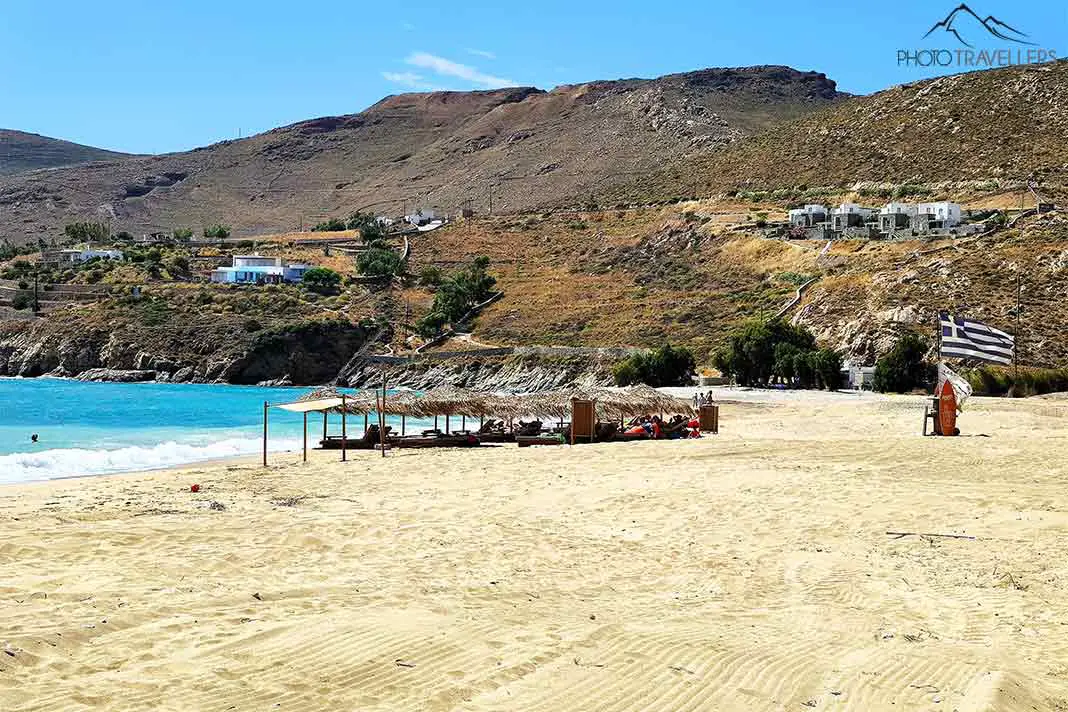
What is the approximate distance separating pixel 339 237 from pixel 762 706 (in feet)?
303

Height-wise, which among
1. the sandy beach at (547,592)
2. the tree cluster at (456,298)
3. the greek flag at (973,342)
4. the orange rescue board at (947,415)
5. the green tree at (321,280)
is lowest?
the sandy beach at (547,592)

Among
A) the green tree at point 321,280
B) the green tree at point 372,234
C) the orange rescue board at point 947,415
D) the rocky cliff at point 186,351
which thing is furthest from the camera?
the green tree at point 372,234

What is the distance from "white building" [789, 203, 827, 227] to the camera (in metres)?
66.4

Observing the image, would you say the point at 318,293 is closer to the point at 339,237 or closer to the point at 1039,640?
the point at 339,237

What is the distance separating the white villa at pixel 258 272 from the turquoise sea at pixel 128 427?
1745cm

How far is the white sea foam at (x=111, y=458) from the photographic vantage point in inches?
831

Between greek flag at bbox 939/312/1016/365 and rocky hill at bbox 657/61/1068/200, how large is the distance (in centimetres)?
4381

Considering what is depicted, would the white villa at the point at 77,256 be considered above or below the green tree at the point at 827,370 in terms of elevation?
above

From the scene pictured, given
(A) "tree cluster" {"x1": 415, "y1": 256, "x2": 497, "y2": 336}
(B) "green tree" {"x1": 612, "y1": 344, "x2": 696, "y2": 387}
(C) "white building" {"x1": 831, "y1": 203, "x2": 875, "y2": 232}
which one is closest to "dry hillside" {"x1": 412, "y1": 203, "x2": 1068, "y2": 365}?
(A) "tree cluster" {"x1": 415, "y1": 256, "x2": 497, "y2": 336}

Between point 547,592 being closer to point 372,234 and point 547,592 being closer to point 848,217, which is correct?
point 848,217

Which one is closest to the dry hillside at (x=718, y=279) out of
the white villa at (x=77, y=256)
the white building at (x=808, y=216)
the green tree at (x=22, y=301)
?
the white building at (x=808, y=216)

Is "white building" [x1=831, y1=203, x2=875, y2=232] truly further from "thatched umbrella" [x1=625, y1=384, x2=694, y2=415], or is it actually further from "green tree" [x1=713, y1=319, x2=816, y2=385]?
"thatched umbrella" [x1=625, y1=384, x2=694, y2=415]

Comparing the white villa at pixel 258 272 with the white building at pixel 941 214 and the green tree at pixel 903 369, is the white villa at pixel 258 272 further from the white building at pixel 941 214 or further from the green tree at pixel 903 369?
the green tree at pixel 903 369

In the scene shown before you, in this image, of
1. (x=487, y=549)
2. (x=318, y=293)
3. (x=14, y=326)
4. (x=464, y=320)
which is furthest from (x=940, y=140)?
(x=487, y=549)
